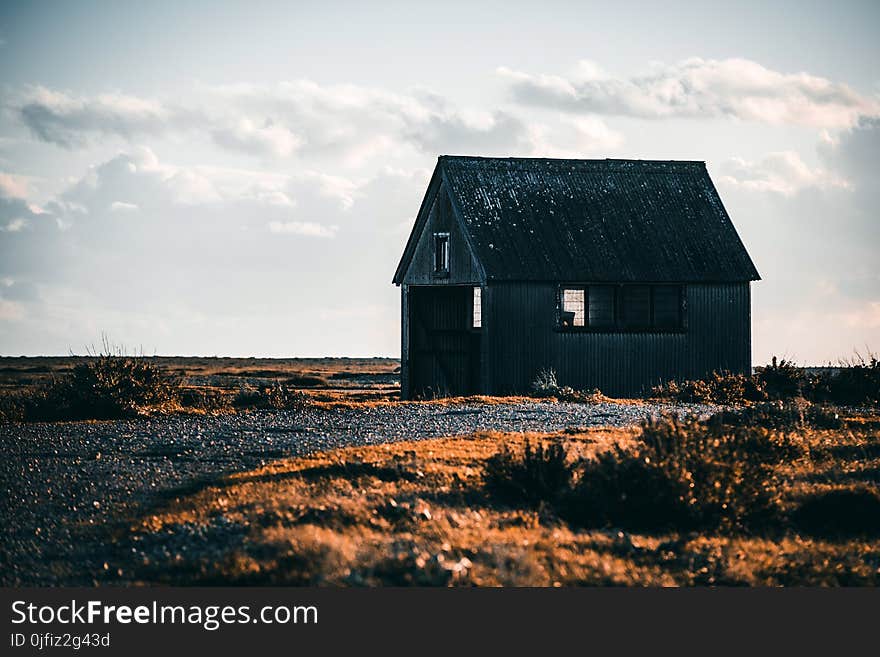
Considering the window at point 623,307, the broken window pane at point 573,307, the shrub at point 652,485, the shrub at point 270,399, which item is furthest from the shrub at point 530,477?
the broken window pane at point 573,307

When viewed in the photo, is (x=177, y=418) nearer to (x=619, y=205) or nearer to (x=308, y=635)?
(x=308, y=635)

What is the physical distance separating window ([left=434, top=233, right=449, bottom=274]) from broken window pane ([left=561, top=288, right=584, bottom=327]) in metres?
4.08

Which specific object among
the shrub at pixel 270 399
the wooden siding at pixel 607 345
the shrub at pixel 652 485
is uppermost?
the wooden siding at pixel 607 345

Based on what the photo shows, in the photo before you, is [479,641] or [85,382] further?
[85,382]

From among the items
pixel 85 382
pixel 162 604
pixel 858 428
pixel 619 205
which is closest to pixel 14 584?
pixel 162 604

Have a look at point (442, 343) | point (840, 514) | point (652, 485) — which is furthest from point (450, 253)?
point (652, 485)

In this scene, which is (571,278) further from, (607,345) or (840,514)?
(840,514)

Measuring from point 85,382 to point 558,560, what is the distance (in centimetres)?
1670

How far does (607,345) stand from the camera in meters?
33.6

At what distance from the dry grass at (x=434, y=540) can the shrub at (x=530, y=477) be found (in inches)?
8.2

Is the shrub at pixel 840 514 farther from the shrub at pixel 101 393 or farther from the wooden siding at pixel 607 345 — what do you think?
the wooden siding at pixel 607 345

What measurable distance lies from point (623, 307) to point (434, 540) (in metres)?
23.9

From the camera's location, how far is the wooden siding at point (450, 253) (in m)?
34.0

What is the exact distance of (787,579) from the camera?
10891mm
